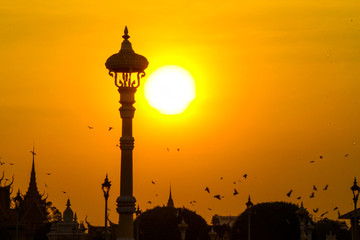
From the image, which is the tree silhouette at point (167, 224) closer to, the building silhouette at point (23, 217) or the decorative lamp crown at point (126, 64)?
the building silhouette at point (23, 217)

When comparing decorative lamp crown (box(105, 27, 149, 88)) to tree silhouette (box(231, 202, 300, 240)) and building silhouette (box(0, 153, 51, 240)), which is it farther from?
building silhouette (box(0, 153, 51, 240))

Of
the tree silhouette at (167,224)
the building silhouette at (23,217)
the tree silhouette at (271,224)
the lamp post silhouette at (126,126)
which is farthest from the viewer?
the building silhouette at (23,217)

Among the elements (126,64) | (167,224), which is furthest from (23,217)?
(126,64)

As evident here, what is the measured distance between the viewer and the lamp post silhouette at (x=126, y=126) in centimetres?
6669

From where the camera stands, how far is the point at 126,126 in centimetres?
6756

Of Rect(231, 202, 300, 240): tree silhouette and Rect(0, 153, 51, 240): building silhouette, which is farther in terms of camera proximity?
Rect(0, 153, 51, 240): building silhouette

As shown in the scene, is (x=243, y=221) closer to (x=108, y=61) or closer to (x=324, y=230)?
(x=324, y=230)

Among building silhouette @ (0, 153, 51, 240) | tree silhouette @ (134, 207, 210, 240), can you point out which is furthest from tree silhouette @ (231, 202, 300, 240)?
building silhouette @ (0, 153, 51, 240)

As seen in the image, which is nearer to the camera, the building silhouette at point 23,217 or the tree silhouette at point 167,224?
the tree silhouette at point 167,224

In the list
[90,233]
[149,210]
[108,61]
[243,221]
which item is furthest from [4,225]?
[108,61]

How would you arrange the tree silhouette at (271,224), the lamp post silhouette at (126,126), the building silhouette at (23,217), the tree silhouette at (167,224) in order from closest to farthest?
1. the lamp post silhouette at (126,126)
2. the tree silhouette at (271,224)
3. the tree silhouette at (167,224)
4. the building silhouette at (23,217)

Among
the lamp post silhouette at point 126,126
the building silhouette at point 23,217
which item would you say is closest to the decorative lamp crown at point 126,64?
the lamp post silhouette at point 126,126

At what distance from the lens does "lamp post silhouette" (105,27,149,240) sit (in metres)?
66.7

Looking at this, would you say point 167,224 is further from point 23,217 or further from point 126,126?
point 126,126
